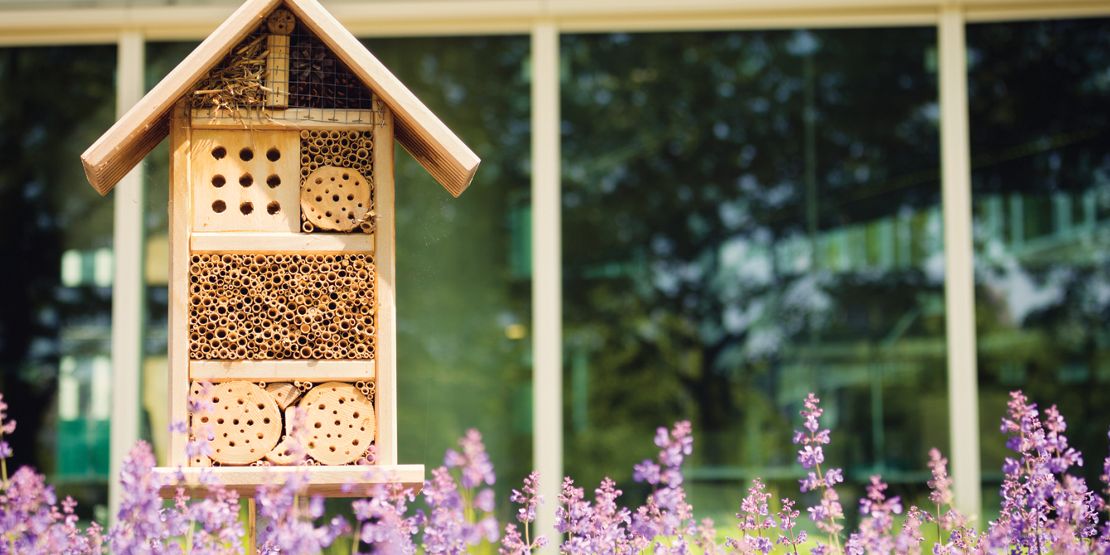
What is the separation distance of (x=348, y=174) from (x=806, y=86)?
304cm

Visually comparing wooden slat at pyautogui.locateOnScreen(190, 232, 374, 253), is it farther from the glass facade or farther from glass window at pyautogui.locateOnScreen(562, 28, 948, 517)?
glass window at pyautogui.locateOnScreen(562, 28, 948, 517)

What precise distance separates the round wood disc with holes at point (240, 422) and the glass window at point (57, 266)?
275 cm

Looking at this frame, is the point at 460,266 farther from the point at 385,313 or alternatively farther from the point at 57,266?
the point at 385,313

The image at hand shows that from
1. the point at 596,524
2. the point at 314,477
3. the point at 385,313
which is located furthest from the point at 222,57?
the point at 596,524

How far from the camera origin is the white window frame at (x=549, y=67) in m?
4.78

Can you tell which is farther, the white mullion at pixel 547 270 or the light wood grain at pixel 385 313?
the white mullion at pixel 547 270

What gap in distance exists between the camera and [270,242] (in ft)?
7.95

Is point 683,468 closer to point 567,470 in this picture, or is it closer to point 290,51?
point 567,470

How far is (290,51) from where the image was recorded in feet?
8.16

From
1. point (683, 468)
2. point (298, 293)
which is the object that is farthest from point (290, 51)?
point (683, 468)

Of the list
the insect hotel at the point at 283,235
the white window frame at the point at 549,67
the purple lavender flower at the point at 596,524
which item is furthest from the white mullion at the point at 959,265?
the insect hotel at the point at 283,235

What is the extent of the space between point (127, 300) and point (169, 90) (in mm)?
2720

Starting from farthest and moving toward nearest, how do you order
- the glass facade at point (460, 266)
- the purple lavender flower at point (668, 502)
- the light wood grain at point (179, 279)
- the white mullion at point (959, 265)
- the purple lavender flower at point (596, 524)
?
the glass facade at point (460, 266) → the white mullion at point (959, 265) → the light wood grain at point (179, 279) → the purple lavender flower at point (596, 524) → the purple lavender flower at point (668, 502)

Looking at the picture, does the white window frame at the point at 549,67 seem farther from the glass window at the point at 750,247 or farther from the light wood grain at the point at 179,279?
the light wood grain at the point at 179,279
